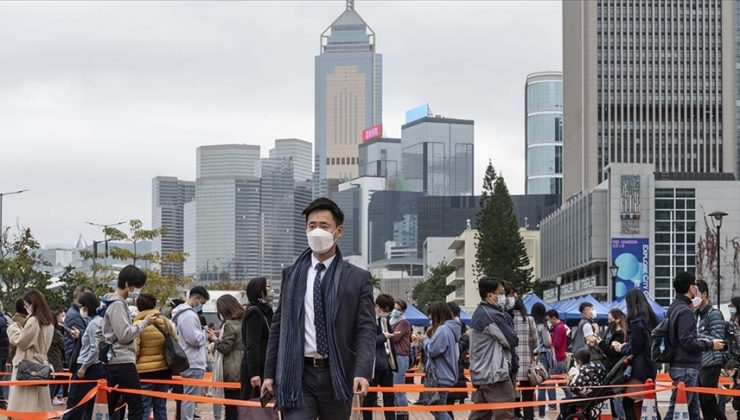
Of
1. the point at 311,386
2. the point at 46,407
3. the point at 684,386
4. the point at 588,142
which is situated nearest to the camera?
the point at 311,386

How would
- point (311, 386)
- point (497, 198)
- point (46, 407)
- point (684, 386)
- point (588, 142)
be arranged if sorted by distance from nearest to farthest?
point (311, 386), point (684, 386), point (46, 407), point (497, 198), point (588, 142)

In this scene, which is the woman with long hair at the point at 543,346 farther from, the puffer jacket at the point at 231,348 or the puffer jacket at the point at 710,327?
the puffer jacket at the point at 231,348

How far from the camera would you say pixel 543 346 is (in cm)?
2086

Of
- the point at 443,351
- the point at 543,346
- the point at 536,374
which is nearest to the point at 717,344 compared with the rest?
the point at 536,374

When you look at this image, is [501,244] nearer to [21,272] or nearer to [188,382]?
[21,272]

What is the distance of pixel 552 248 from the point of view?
131 metres

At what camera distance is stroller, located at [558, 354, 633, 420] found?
1327 centimetres

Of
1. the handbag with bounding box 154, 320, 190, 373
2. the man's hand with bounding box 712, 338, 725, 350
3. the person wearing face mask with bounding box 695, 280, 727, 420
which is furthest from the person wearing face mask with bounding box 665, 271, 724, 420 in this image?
the handbag with bounding box 154, 320, 190, 373

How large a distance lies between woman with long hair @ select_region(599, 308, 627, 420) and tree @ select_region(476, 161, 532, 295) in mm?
81162

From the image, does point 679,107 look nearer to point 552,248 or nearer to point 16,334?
point 552,248

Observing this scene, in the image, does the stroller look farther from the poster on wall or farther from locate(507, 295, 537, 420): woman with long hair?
the poster on wall

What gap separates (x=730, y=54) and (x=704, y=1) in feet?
20.9

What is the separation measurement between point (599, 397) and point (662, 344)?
3.08 ft

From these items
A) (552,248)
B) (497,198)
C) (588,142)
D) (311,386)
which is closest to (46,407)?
(311,386)
